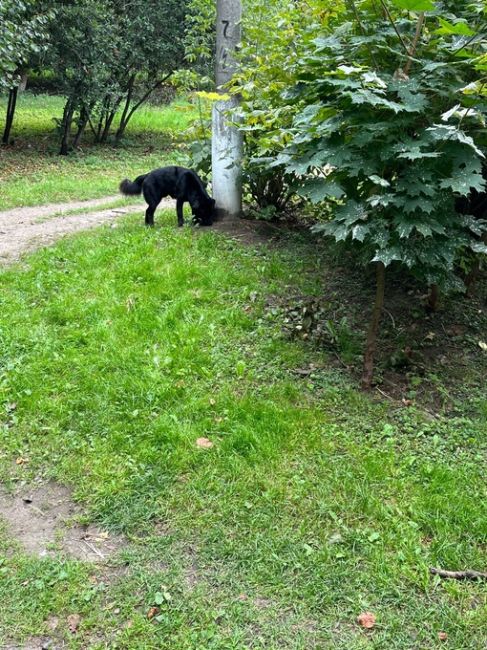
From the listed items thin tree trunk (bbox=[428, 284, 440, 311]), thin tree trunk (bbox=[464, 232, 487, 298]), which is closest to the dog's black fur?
thin tree trunk (bbox=[428, 284, 440, 311])

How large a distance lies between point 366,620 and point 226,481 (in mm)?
1098

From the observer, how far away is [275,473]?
3408mm

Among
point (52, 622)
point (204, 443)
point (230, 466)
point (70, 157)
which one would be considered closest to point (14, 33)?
point (70, 157)

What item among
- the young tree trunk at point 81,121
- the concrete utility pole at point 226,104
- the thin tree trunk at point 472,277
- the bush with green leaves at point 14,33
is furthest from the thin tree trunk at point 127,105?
the thin tree trunk at point 472,277

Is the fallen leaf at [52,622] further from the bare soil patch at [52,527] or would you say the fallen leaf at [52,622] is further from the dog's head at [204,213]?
the dog's head at [204,213]

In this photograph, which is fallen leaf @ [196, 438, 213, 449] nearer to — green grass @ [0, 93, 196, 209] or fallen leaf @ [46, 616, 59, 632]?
fallen leaf @ [46, 616, 59, 632]

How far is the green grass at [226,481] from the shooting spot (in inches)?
103

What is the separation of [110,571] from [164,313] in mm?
2549

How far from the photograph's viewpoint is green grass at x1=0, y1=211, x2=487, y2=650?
Answer: 8.62 ft

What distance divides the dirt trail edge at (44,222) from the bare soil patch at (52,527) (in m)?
3.91

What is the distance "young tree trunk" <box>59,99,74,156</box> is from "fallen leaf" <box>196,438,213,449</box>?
44.2 feet

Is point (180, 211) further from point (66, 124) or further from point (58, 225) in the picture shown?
point (66, 124)

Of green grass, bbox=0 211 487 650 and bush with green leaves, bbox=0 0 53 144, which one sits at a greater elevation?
bush with green leaves, bbox=0 0 53 144

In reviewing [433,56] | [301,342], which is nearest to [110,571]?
[301,342]
